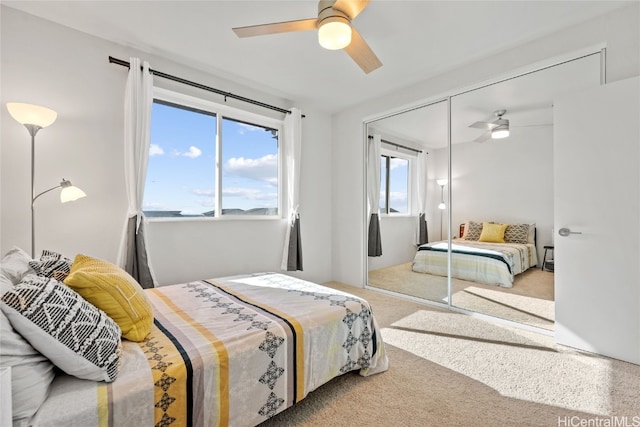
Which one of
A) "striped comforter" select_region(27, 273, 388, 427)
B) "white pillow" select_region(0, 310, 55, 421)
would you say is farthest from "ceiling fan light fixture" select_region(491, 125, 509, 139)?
"white pillow" select_region(0, 310, 55, 421)

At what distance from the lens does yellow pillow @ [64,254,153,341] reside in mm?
1239

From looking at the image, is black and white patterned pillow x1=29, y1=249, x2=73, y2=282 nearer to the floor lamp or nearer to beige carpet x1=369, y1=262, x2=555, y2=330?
the floor lamp

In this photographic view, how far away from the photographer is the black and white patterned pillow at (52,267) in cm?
148

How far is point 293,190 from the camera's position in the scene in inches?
150

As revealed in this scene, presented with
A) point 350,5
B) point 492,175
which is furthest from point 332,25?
A: point 492,175

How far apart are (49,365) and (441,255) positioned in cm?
341

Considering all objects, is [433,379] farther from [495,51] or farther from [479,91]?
[495,51]

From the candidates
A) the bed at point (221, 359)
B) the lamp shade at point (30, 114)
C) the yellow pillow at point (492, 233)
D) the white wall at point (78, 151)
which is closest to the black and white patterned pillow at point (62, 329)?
the bed at point (221, 359)

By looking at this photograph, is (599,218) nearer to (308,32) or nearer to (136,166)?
(308,32)

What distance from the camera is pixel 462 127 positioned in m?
3.14

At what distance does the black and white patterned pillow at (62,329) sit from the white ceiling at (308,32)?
86.4 inches

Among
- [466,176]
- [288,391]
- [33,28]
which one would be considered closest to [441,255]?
[466,176]

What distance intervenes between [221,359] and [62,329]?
59cm

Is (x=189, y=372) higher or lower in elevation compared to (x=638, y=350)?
higher
